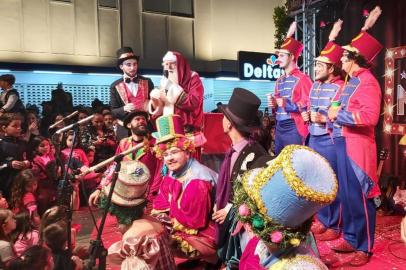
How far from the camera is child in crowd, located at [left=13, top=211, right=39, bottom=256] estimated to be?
277cm

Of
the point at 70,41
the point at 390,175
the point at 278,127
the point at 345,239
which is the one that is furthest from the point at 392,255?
the point at 70,41

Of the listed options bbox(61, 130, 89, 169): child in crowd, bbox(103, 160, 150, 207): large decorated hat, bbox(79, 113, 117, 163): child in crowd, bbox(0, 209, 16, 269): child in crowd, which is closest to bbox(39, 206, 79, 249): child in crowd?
bbox(0, 209, 16, 269): child in crowd

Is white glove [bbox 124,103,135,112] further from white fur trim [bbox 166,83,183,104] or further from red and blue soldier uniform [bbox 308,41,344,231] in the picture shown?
red and blue soldier uniform [bbox 308,41,344,231]

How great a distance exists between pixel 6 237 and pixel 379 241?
3.32 meters

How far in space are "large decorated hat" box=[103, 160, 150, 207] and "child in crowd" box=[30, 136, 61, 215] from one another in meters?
2.43

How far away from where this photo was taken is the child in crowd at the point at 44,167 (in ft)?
15.6

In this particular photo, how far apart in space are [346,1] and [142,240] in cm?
545

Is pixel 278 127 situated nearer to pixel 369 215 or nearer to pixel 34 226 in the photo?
pixel 369 215

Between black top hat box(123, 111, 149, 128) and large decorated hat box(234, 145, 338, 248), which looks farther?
black top hat box(123, 111, 149, 128)

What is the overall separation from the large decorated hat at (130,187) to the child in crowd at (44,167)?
7.96 feet

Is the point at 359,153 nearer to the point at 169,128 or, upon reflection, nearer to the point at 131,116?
the point at 169,128

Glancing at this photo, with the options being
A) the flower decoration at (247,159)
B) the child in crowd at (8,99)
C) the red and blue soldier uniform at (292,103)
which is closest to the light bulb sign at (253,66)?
the child in crowd at (8,99)

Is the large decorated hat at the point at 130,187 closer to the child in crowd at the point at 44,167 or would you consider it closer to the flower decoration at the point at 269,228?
the flower decoration at the point at 269,228

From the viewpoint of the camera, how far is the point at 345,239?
3896 mm
